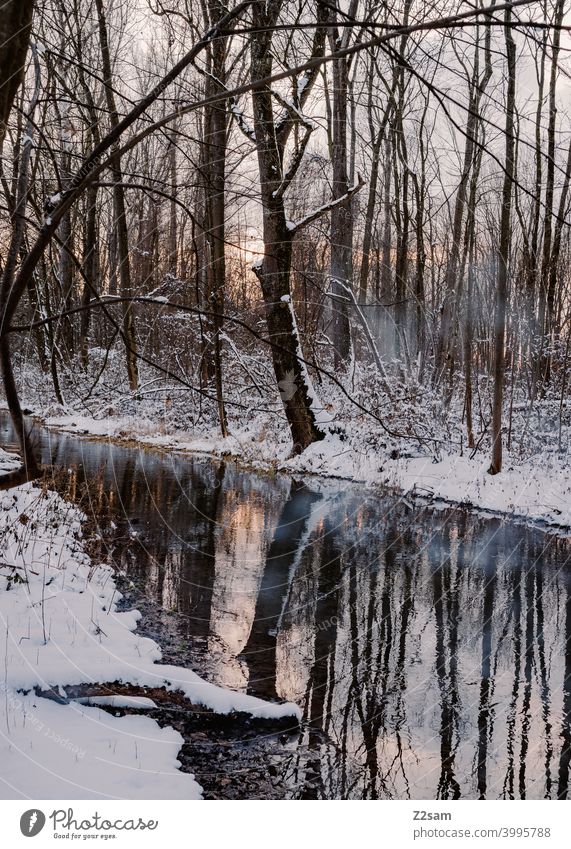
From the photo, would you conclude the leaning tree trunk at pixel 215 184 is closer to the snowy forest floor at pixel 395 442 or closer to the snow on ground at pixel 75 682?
the snowy forest floor at pixel 395 442

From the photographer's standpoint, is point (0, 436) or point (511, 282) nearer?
point (511, 282)

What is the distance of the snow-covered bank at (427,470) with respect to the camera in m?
10.8

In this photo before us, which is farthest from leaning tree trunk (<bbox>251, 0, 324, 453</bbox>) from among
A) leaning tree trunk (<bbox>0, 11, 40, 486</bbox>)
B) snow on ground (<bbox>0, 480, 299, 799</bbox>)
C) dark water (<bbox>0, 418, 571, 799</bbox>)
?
leaning tree trunk (<bbox>0, 11, 40, 486</bbox>)

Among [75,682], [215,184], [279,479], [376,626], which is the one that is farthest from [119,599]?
[279,479]

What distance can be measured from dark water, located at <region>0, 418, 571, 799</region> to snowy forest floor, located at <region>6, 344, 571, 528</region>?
82 cm

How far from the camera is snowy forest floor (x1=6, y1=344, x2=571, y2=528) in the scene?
36.5ft

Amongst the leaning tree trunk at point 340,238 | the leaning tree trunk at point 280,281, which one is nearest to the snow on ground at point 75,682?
the leaning tree trunk at point 280,281

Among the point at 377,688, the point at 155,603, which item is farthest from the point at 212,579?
the point at 377,688

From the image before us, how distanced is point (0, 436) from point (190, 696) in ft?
43.3

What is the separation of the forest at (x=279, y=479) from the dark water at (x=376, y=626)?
0.03 m

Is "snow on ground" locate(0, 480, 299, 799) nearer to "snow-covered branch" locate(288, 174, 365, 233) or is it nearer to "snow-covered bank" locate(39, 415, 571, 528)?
"snow-covered bank" locate(39, 415, 571, 528)

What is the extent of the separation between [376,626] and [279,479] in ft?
23.7
